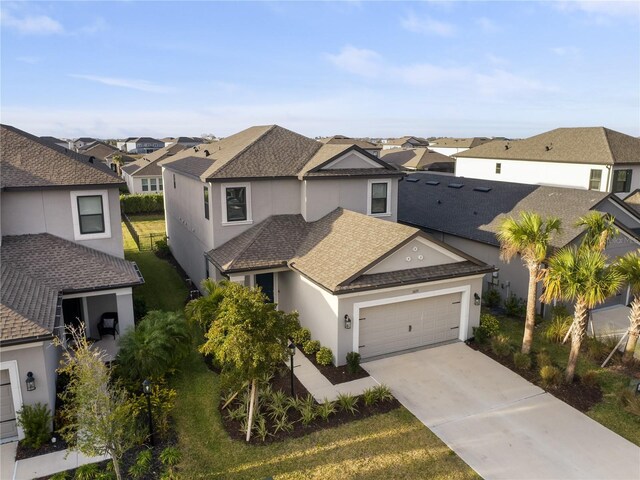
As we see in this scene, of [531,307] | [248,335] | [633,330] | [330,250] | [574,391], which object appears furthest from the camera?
[330,250]

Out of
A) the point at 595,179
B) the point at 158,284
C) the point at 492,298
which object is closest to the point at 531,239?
the point at 492,298

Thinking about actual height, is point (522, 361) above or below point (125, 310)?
below

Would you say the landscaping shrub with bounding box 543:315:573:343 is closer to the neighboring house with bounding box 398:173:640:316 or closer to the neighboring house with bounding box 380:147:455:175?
the neighboring house with bounding box 398:173:640:316

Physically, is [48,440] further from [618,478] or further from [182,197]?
[182,197]

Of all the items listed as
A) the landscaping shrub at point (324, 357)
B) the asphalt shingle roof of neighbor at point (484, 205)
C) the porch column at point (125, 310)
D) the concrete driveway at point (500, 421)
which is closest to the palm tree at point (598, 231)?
the asphalt shingle roof of neighbor at point (484, 205)

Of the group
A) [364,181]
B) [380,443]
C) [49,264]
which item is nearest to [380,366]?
[380,443]

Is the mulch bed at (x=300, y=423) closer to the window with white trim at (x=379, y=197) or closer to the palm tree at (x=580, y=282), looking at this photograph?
the palm tree at (x=580, y=282)

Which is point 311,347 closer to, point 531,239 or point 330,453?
point 330,453
